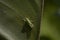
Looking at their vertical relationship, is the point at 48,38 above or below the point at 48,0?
below

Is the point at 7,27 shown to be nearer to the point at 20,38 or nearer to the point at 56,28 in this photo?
the point at 20,38

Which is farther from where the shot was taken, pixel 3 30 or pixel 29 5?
pixel 3 30

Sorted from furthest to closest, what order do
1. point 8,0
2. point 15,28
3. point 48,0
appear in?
1. point 48,0
2. point 15,28
3. point 8,0

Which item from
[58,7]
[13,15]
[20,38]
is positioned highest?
[58,7]

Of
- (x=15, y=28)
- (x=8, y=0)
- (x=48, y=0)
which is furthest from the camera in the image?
(x=48, y=0)

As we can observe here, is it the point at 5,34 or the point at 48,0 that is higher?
the point at 48,0

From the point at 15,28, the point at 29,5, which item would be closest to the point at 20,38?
the point at 15,28

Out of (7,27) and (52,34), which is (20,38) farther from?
(52,34)

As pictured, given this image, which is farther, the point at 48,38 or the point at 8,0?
the point at 48,38

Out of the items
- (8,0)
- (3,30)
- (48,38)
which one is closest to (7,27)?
(3,30)
